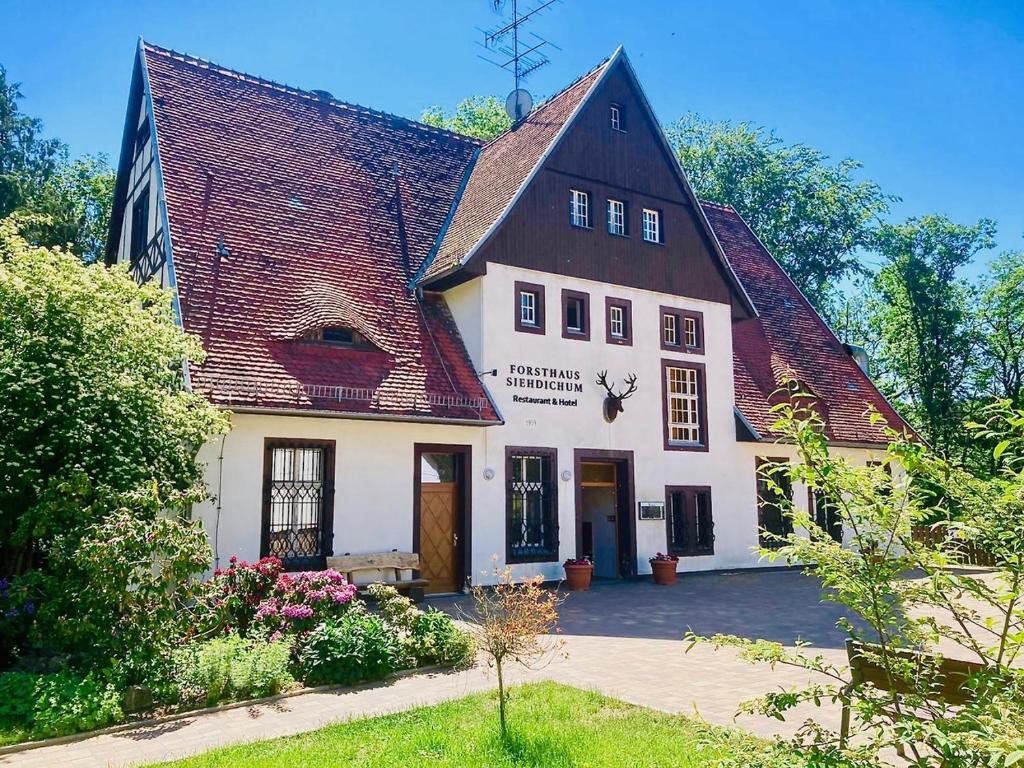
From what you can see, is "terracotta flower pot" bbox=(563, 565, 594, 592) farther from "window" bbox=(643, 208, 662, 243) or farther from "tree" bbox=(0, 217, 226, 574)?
"window" bbox=(643, 208, 662, 243)

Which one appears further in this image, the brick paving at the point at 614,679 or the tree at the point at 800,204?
the tree at the point at 800,204

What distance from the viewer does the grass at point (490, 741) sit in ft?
20.1

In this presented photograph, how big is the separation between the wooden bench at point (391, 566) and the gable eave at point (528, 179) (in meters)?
6.05

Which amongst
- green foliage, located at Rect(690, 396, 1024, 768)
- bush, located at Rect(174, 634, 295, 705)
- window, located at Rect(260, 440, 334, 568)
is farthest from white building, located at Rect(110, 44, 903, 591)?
green foliage, located at Rect(690, 396, 1024, 768)

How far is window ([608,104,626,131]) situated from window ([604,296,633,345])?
4.51m

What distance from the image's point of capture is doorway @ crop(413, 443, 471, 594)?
16062mm

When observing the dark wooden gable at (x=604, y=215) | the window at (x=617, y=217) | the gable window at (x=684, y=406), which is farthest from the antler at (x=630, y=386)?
the window at (x=617, y=217)

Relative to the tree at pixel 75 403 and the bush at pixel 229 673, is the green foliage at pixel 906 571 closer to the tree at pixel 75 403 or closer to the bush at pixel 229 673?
the bush at pixel 229 673

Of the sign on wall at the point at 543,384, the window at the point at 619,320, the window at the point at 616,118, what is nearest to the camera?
the sign on wall at the point at 543,384

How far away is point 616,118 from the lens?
20703 mm

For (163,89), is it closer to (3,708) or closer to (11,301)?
(11,301)

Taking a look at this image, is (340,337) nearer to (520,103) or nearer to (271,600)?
(271,600)

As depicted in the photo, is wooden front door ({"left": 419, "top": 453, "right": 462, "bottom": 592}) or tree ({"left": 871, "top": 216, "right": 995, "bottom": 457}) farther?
tree ({"left": 871, "top": 216, "right": 995, "bottom": 457})

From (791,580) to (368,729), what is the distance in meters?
14.8
